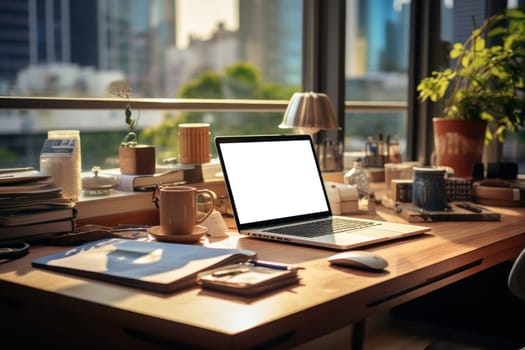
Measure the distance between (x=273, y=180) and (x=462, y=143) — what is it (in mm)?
1240

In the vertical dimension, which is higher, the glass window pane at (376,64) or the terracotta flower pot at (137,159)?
the glass window pane at (376,64)

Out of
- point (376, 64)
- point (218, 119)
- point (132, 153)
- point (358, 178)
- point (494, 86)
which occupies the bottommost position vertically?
point (358, 178)

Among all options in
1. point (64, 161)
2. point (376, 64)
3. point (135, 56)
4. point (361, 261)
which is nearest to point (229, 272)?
point (361, 261)

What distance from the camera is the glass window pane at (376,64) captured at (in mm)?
3391

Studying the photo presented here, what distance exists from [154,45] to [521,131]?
239 cm

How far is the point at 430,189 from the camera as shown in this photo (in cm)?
213

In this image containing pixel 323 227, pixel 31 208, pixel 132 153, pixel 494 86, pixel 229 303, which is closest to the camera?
pixel 229 303

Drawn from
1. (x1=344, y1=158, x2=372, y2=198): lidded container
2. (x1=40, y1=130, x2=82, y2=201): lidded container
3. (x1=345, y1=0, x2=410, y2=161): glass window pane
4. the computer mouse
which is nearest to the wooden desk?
the computer mouse

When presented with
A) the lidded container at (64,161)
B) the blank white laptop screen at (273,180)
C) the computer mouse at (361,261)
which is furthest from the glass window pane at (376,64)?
the computer mouse at (361,261)

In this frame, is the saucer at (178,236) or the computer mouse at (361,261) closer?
the computer mouse at (361,261)

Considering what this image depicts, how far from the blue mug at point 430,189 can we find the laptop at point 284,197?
30 centimetres

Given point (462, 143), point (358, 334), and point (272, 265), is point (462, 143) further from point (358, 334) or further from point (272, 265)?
Answer: point (272, 265)

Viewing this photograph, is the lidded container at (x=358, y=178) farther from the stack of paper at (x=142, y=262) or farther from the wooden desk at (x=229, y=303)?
the stack of paper at (x=142, y=262)

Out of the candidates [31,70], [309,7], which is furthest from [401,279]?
[31,70]
